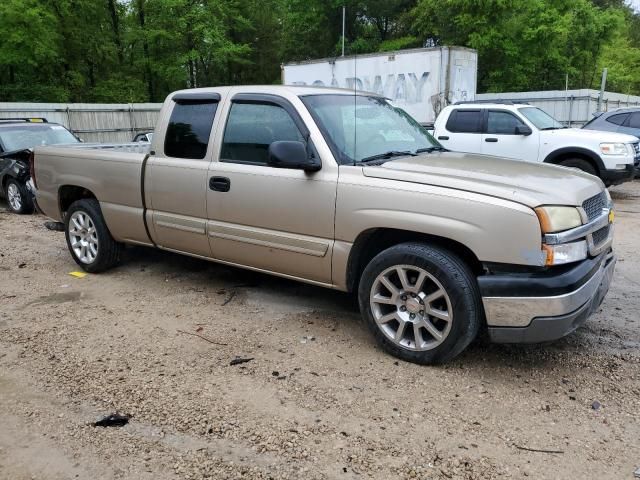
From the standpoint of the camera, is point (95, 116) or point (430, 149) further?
point (95, 116)

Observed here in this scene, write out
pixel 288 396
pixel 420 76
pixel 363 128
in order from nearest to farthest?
pixel 288 396 → pixel 363 128 → pixel 420 76

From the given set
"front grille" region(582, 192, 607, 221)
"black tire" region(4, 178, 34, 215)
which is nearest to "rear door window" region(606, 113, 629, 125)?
"front grille" region(582, 192, 607, 221)

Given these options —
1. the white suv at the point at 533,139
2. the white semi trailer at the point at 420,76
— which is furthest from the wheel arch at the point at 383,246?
the white semi trailer at the point at 420,76

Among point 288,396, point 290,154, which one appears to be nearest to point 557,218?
point 290,154

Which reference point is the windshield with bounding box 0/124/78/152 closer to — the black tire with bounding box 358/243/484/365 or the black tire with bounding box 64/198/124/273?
the black tire with bounding box 64/198/124/273

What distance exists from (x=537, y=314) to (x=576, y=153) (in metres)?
8.01

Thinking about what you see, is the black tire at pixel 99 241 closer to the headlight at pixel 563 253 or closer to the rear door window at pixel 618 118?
the headlight at pixel 563 253

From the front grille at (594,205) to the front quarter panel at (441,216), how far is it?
64 cm

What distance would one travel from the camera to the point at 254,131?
461cm

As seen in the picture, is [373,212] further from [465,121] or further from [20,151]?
[20,151]

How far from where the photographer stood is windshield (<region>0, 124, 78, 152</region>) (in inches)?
419

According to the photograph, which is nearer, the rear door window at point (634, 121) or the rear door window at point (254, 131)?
the rear door window at point (254, 131)

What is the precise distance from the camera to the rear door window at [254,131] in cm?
441

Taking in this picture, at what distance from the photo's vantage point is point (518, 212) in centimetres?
327
